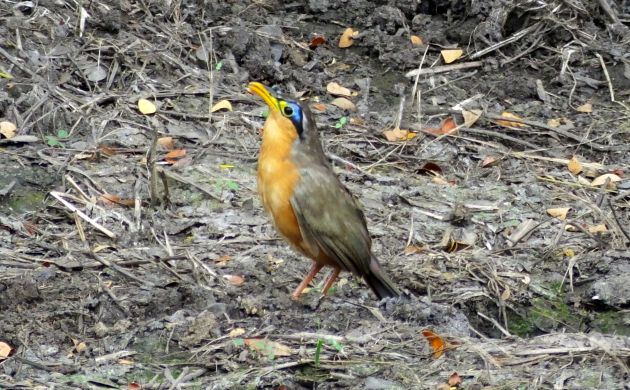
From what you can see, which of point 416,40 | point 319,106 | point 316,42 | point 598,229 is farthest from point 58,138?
point 598,229

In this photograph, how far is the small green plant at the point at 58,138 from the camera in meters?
8.62

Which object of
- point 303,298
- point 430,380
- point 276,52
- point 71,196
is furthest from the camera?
point 276,52

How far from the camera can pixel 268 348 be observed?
20.1 ft

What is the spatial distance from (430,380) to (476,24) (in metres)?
5.62

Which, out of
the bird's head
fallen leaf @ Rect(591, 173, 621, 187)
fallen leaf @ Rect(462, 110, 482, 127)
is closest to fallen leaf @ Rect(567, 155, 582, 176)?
fallen leaf @ Rect(591, 173, 621, 187)

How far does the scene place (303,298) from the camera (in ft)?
23.5

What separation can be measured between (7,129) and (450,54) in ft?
12.9

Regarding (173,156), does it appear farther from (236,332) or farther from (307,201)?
(236,332)

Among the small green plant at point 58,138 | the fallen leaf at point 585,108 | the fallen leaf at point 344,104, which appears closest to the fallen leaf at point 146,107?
the small green plant at point 58,138

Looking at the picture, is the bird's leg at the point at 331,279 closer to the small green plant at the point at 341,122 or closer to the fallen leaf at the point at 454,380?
the fallen leaf at the point at 454,380

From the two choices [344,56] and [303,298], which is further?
[344,56]

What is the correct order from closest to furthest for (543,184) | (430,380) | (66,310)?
(430,380)
(66,310)
(543,184)

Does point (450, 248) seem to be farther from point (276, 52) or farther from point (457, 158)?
point (276, 52)

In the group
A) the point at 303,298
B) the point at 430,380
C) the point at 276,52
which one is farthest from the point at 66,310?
the point at 276,52
